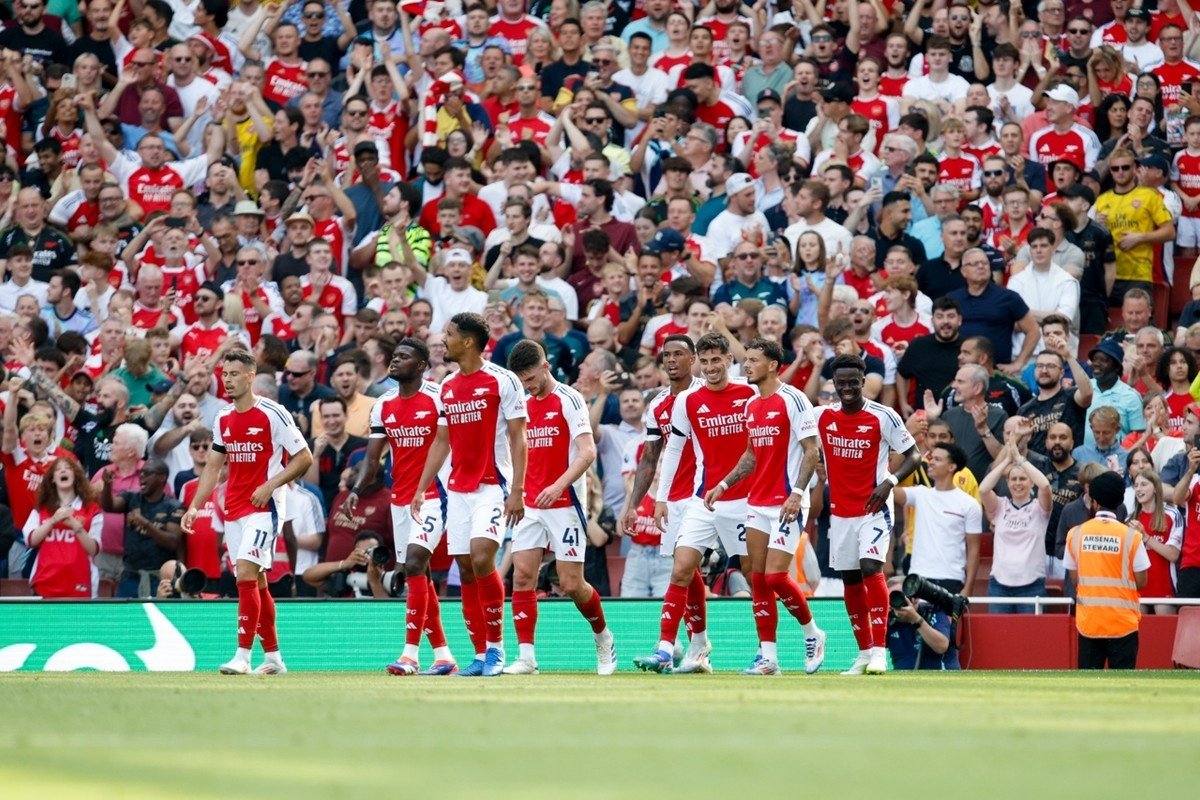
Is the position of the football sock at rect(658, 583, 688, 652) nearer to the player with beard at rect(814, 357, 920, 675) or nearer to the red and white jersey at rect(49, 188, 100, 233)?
the player with beard at rect(814, 357, 920, 675)

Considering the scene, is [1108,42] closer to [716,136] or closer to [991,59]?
[991,59]

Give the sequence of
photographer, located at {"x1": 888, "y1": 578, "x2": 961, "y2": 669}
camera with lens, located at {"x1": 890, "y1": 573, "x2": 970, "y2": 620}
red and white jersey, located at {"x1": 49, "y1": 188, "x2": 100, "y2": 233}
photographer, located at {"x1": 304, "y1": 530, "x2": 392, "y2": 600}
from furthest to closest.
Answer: red and white jersey, located at {"x1": 49, "y1": 188, "x2": 100, "y2": 233} → photographer, located at {"x1": 304, "y1": 530, "x2": 392, "y2": 600} → photographer, located at {"x1": 888, "y1": 578, "x2": 961, "y2": 669} → camera with lens, located at {"x1": 890, "y1": 573, "x2": 970, "y2": 620}

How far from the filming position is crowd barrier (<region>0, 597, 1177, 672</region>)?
17656 millimetres

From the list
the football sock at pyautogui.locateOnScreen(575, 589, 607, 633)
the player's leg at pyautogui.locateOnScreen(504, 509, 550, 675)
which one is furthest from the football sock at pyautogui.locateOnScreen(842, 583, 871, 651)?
the player's leg at pyautogui.locateOnScreen(504, 509, 550, 675)

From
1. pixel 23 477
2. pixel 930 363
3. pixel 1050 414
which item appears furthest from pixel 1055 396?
pixel 23 477

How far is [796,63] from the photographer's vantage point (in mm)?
24719

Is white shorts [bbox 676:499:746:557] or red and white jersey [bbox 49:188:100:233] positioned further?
red and white jersey [bbox 49:188:100:233]

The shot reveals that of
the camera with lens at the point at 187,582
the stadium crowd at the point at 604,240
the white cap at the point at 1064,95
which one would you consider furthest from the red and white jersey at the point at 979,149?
Answer: the camera with lens at the point at 187,582

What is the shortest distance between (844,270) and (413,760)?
47.9 feet

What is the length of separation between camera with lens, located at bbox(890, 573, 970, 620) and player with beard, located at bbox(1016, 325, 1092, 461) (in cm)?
211

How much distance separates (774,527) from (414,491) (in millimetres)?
2881

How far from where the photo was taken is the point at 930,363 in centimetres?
1977

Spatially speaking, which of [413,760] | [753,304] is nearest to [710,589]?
[753,304]

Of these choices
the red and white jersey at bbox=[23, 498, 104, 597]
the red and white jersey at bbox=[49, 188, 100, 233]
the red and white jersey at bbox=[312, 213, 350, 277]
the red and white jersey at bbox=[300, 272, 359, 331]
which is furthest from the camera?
the red and white jersey at bbox=[49, 188, 100, 233]
